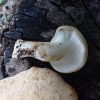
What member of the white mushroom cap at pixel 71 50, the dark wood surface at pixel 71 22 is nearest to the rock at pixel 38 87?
the white mushroom cap at pixel 71 50

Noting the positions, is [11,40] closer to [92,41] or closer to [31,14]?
[31,14]

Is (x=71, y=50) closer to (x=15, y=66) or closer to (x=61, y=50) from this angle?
(x=61, y=50)

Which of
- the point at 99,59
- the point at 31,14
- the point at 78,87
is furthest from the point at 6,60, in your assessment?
the point at 99,59

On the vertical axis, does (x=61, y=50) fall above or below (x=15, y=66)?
above

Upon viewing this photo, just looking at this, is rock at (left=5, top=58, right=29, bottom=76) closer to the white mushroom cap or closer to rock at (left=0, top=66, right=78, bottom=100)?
rock at (left=0, top=66, right=78, bottom=100)

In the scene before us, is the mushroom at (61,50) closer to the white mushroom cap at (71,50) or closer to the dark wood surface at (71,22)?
the white mushroom cap at (71,50)

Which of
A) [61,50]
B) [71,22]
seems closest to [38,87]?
[61,50]
